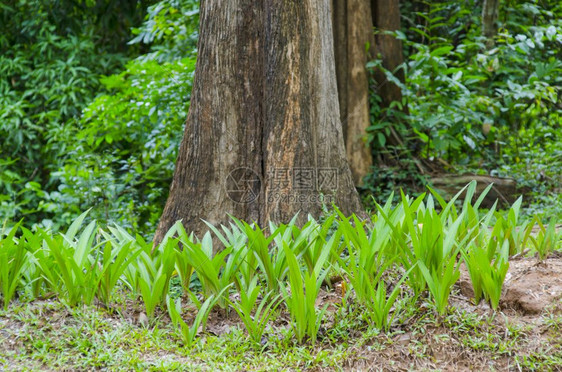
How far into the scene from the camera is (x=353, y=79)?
21.2 feet

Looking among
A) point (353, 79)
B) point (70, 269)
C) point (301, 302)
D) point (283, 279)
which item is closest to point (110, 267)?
point (70, 269)

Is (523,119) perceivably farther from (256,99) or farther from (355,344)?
(355,344)

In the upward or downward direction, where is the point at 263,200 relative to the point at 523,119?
downward

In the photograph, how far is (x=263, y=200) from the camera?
421 cm

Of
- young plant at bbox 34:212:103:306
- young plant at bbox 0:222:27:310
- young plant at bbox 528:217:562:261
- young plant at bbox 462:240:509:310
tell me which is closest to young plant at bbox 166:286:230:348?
young plant at bbox 34:212:103:306

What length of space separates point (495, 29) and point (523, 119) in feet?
4.75

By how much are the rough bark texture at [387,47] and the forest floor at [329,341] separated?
149 inches

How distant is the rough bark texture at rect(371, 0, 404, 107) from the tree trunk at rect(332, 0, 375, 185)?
289 mm

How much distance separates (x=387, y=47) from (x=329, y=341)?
15.1ft

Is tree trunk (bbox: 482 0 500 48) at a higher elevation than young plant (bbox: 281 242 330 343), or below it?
higher

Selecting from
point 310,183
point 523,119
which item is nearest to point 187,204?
point 310,183

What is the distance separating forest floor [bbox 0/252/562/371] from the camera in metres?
2.86
